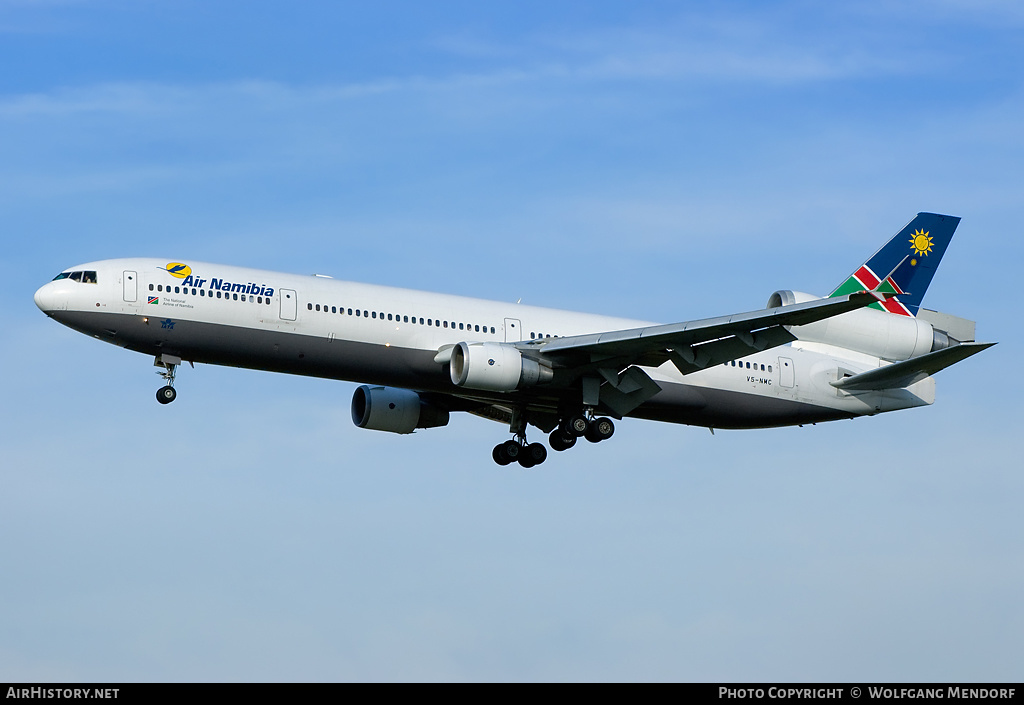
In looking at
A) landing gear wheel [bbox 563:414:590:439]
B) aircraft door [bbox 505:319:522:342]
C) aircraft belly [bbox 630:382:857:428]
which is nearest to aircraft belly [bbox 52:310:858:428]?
aircraft belly [bbox 630:382:857:428]

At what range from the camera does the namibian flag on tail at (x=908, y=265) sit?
4916cm

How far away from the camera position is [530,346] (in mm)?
42875

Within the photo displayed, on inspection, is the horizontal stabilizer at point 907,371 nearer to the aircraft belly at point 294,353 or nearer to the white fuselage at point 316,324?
the white fuselage at point 316,324

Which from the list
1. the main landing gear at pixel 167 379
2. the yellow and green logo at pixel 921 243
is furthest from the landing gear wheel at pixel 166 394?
the yellow and green logo at pixel 921 243

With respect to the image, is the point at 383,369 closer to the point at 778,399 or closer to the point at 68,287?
the point at 68,287

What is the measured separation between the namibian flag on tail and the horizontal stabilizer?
2.96 metres

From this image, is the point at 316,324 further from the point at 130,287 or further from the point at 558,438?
the point at 558,438

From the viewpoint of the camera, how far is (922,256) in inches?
1965

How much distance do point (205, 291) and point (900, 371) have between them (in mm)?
22664

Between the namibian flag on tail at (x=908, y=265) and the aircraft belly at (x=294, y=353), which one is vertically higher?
the namibian flag on tail at (x=908, y=265)

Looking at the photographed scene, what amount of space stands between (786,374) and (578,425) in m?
8.02

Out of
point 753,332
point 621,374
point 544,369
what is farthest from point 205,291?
point 753,332

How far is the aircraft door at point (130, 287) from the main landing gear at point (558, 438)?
14.0 metres

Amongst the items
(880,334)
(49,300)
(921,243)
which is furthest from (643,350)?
(49,300)
